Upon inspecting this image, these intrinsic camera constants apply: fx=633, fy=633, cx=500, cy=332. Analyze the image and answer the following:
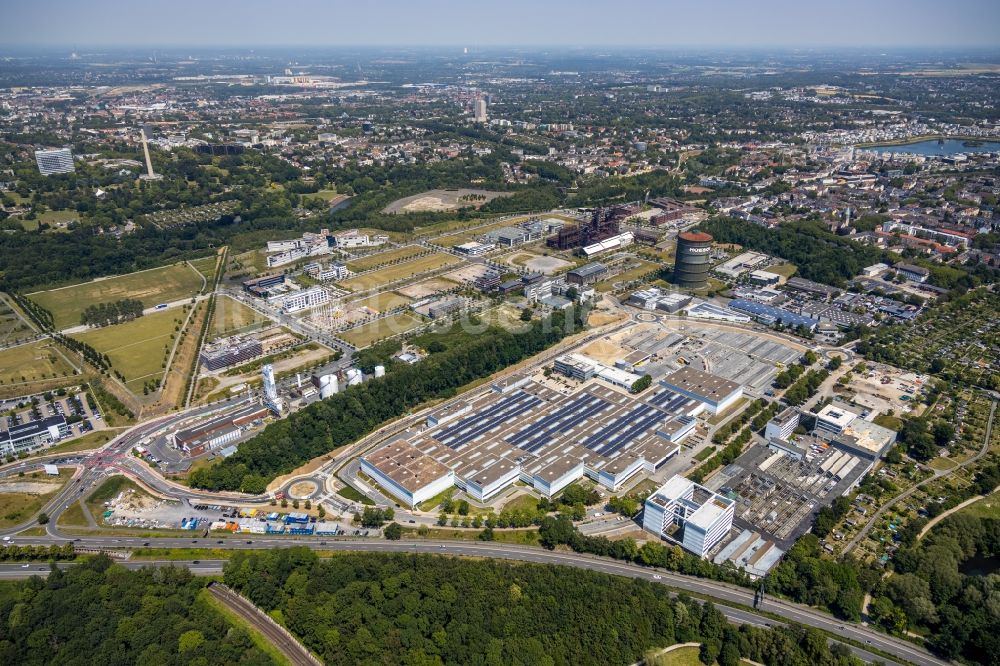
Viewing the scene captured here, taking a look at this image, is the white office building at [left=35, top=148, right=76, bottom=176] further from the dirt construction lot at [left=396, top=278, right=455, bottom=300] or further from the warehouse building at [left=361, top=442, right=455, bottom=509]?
the warehouse building at [left=361, top=442, right=455, bottom=509]

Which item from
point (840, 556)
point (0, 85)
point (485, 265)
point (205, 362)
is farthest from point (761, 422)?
point (0, 85)

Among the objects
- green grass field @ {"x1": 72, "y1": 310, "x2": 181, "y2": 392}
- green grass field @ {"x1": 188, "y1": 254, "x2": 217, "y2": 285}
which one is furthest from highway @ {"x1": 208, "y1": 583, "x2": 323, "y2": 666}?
green grass field @ {"x1": 188, "y1": 254, "x2": 217, "y2": 285}

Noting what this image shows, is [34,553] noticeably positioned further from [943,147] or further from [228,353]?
[943,147]

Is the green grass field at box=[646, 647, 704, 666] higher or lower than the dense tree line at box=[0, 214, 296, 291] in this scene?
lower

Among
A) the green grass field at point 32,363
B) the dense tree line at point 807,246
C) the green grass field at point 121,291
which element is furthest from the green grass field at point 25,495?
the dense tree line at point 807,246

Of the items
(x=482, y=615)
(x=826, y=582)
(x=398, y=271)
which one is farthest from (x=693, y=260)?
(x=482, y=615)
